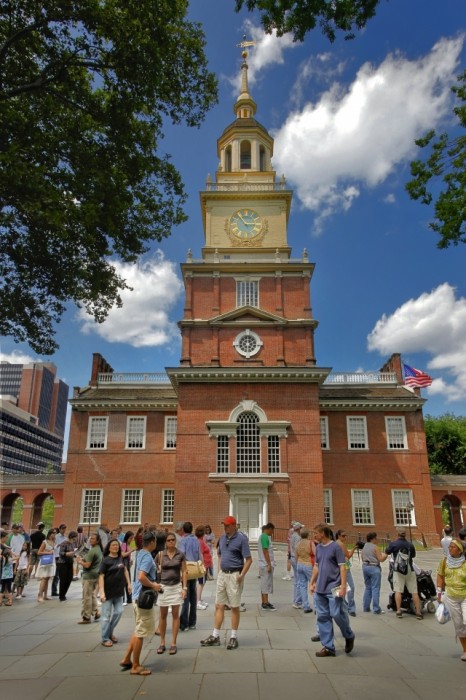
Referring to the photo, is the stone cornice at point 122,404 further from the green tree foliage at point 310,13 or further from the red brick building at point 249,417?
the green tree foliage at point 310,13

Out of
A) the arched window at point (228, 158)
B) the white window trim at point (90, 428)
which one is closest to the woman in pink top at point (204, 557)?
the white window trim at point (90, 428)

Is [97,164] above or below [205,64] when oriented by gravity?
below

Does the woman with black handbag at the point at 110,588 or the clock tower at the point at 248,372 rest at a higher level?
the clock tower at the point at 248,372

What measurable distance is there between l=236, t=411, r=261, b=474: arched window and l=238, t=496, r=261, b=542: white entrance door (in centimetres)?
143

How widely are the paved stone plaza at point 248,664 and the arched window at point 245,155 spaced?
32422 millimetres

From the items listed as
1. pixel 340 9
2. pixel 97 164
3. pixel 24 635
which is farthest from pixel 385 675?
pixel 97 164

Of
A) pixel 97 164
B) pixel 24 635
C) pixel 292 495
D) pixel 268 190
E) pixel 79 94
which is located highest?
pixel 268 190

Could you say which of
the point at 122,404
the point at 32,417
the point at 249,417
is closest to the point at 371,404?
the point at 249,417

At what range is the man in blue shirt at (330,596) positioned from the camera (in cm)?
729

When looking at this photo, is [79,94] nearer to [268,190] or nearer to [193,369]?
[193,369]

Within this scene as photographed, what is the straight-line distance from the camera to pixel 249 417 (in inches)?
1083

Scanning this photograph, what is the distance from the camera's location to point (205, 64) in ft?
38.8

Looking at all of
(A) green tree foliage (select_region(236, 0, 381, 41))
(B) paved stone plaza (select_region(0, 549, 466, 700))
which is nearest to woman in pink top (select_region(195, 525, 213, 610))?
(B) paved stone plaza (select_region(0, 549, 466, 700))

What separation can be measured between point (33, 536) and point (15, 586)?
134 cm
